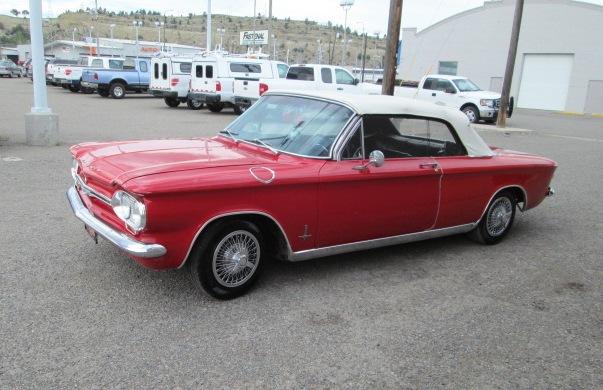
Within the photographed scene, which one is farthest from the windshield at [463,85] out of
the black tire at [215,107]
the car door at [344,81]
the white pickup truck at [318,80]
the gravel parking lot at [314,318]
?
the gravel parking lot at [314,318]

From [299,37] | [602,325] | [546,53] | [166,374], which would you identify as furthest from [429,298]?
[299,37]

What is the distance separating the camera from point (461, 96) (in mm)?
20172

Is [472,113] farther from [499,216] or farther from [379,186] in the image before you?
[379,186]

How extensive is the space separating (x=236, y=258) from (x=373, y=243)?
1.30 meters

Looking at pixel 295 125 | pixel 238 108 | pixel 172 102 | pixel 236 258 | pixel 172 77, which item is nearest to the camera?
pixel 236 258

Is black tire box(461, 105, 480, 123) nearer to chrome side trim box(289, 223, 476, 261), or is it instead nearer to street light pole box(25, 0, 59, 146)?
street light pole box(25, 0, 59, 146)

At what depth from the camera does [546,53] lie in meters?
34.7

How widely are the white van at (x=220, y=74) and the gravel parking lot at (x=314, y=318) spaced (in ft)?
46.6

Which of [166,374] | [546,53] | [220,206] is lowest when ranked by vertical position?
[166,374]

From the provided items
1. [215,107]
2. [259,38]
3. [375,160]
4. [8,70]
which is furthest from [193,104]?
[8,70]

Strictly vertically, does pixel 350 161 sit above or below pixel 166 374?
above

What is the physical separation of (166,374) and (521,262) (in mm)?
3661

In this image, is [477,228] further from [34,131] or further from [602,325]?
[34,131]

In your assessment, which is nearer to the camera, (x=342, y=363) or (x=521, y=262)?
(x=342, y=363)
